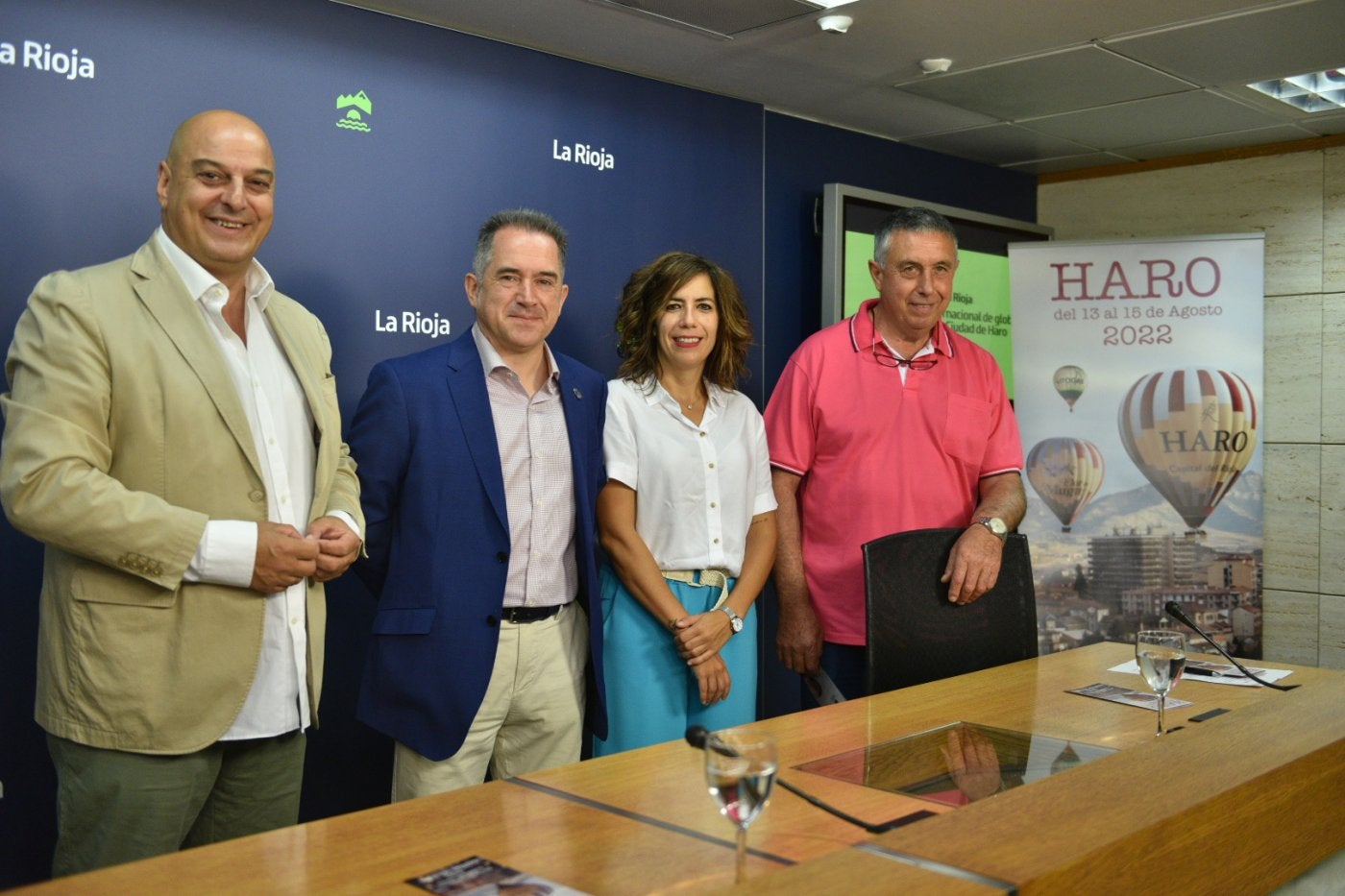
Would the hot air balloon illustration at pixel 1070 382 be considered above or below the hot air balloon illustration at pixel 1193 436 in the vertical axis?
above

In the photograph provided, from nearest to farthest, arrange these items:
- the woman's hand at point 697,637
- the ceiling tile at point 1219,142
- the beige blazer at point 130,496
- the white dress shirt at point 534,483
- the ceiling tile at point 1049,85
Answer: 1. the beige blazer at point 130,496
2. the white dress shirt at point 534,483
3. the woman's hand at point 697,637
4. the ceiling tile at point 1049,85
5. the ceiling tile at point 1219,142

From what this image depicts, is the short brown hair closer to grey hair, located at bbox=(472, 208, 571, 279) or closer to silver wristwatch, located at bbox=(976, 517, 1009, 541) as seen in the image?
grey hair, located at bbox=(472, 208, 571, 279)

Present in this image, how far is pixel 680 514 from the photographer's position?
3076 millimetres

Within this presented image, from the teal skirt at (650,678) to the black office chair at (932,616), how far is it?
367 mm

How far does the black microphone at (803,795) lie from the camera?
5.00ft

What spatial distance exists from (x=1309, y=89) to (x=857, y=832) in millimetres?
4176

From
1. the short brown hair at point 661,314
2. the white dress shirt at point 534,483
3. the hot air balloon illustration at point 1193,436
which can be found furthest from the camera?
the hot air balloon illustration at point 1193,436

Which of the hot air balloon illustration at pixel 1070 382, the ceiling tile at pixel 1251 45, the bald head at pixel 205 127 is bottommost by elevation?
the hot air balloon illustration at pixel 1070 382

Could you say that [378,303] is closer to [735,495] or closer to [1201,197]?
[735,495]

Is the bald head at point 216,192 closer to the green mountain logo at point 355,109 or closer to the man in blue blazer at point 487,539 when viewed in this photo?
the man in blue blazer at point 487,539

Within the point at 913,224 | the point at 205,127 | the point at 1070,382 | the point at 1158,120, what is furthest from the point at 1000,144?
the point at 205,127

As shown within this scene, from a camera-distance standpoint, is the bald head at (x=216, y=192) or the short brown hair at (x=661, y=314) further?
the short brown hair at (x=661, y=314)

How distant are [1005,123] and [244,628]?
13.3 ft

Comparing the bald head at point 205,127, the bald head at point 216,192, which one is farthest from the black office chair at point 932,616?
the bald head at point 205,127
